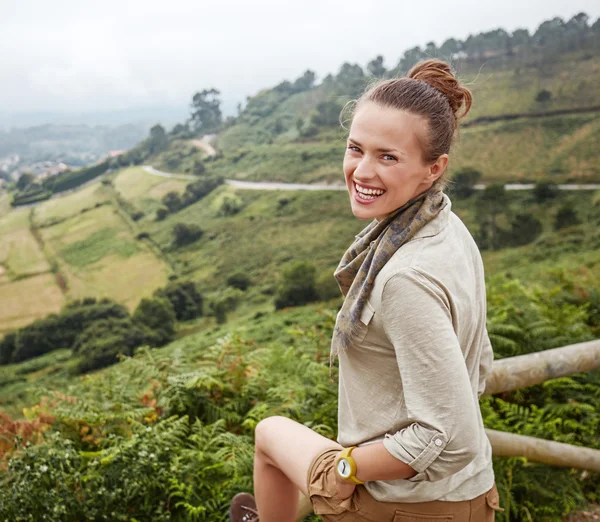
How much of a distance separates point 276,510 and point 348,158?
0.87 metres

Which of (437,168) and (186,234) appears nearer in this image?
(437,168)

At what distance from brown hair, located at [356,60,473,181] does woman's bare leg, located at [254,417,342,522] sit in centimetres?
68

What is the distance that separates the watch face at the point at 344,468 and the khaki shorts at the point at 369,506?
0.05 m

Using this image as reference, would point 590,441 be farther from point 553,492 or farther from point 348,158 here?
point 348,158

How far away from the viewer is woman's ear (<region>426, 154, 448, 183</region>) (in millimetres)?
1112

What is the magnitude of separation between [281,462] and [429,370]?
0.52 m

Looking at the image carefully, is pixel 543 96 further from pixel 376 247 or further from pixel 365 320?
pixel 365 320

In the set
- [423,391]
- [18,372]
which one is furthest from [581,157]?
[423,391]

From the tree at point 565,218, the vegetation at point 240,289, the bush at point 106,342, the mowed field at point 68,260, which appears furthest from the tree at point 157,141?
the tree at point 565,218

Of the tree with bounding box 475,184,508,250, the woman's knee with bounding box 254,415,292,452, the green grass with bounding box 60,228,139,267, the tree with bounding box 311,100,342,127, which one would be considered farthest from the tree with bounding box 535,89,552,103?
the woman's knee with bounding box 254,415,292,452

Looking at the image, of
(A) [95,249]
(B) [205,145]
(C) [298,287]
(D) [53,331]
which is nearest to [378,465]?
(C) [298,287]

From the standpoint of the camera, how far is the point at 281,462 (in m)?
1.27

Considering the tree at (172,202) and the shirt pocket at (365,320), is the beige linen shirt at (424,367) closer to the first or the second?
the shirt pocket at (365,320)

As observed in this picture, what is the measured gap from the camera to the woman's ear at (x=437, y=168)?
3.65ft
